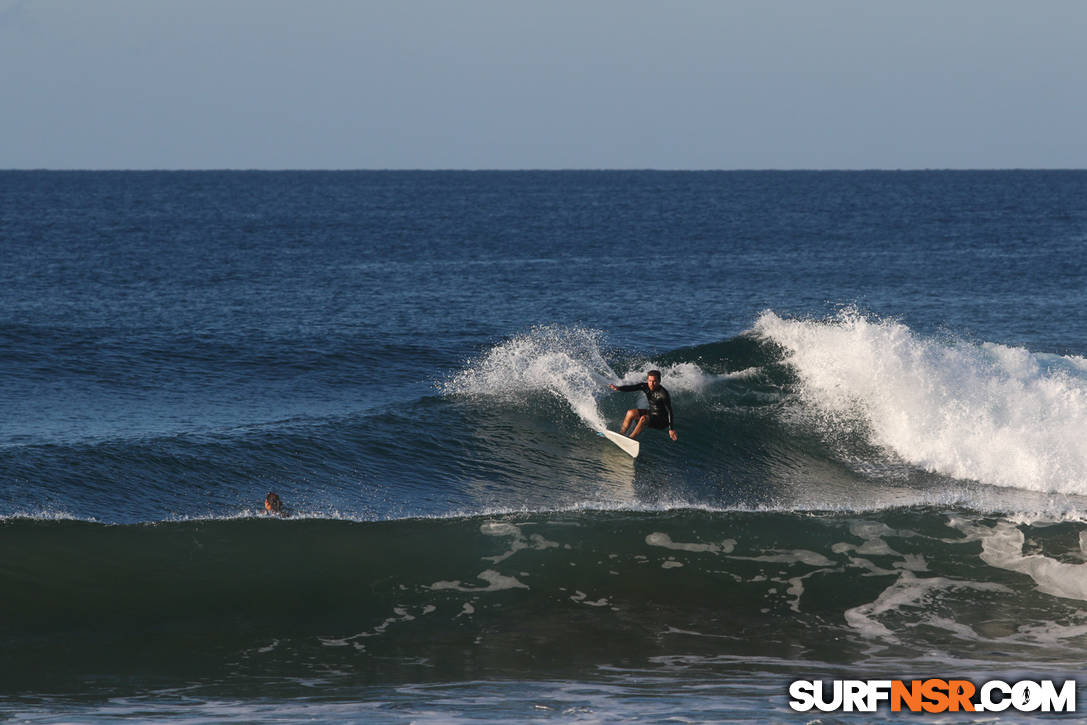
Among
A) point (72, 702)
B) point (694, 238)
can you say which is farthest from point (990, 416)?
point (694, 238)

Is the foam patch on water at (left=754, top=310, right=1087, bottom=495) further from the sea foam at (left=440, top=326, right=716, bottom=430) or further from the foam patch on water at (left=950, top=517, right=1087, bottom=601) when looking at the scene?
the foam patch on water at (left=950, top=517, right=1087, bottom=601)

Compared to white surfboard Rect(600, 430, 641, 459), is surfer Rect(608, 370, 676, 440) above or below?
above

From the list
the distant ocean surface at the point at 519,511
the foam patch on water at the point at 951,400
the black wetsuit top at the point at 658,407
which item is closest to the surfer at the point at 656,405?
the black wetsuit top at the point at 658,407

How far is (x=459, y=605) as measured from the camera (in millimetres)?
12594

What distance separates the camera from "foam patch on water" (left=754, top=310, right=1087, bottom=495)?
1836 cm

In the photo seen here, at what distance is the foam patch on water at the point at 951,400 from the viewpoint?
18.4 m

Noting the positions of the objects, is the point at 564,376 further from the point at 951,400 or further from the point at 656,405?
the point at 951,400

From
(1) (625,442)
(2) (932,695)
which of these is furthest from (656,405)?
(2) (932,695)

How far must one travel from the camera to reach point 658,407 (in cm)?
1809

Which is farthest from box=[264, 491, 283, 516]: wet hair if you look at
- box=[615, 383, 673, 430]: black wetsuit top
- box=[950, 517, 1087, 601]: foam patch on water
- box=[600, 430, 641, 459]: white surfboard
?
box=[950, 517, 1087, 601]: foam patch on water

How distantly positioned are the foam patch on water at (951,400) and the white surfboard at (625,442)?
4.24m

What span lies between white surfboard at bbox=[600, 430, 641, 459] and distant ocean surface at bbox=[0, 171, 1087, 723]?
28cm

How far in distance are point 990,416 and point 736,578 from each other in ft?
28.7

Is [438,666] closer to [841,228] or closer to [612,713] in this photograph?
[612,713]
